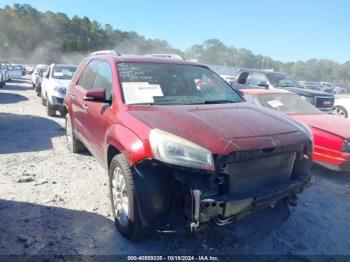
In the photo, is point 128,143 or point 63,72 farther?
point 63,72

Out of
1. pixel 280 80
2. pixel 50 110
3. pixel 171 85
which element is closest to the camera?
pixel 171 85

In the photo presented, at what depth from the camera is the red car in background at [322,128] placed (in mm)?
4914

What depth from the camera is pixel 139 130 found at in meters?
2.78

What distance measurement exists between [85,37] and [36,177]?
7187 centimetres

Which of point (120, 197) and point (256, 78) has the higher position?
point (256, 78)

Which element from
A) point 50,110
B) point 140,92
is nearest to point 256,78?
point 50,110

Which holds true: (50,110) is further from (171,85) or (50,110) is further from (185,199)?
(185,199)

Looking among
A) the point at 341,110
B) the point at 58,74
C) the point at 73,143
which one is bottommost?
the point at 341,110

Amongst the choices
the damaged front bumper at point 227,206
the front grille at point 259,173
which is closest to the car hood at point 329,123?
the front grille at point 259,173

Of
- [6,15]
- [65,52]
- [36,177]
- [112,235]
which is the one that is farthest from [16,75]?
[6,15]

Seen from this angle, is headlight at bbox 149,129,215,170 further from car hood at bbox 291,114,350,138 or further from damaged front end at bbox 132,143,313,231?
car hood at bbox 291,114,350,138

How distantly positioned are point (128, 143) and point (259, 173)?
1190mm

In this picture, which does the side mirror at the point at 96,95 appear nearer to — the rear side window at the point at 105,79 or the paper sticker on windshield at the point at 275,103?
the rear side window at the point at 105,79

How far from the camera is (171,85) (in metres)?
3.78
